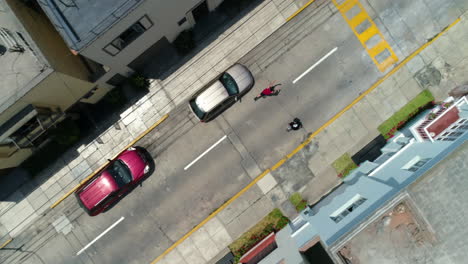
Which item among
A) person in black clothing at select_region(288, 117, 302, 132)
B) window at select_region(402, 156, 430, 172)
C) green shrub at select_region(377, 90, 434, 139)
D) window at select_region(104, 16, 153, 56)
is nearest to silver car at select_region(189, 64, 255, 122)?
person in black clothing at select_region(288, 117, 302, 132)

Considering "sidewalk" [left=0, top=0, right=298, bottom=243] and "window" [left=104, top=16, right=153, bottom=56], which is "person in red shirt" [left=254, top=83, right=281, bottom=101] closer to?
"sidewalk" [left=0, top=0, right=298, bottom=243]

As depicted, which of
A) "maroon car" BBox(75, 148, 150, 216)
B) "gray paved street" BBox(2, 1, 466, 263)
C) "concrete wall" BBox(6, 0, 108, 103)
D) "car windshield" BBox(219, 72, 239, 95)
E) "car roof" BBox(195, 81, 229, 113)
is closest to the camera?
"concrete wall" BBox(6, 0, 108, 103)

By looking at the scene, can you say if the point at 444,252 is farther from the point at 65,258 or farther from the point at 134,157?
the point at 65,258

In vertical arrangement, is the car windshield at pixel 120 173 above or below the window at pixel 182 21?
below

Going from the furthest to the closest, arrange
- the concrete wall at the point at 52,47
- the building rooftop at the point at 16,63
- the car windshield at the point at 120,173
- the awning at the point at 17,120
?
the car windshield at the point at 120,173 → the awning at the point at 17,120 → the concrete wall at the point at 52,47 → the building rooftop at the point at 16,63

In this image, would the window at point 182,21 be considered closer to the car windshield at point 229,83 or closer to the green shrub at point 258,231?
the car windshield at point 229,83

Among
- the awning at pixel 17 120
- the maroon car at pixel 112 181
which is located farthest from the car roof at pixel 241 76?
the awning at pixel 17 120

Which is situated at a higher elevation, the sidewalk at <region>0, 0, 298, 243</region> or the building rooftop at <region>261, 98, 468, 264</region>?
the sidewalk at <region>0, 0, 298, 243</region>
